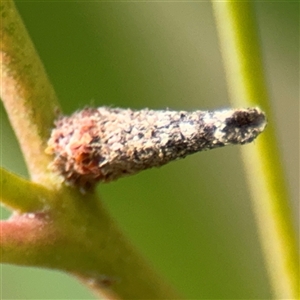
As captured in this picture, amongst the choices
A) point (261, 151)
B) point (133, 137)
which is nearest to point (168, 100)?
point (261, 151)

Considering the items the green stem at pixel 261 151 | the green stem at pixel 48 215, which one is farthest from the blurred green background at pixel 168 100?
the green stem at pixel 48 215

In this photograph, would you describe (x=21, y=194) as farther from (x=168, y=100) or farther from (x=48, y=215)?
(x=168, y=100)

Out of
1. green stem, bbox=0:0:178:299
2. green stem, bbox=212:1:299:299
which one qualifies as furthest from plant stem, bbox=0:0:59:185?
green stem, bbox=212:1:299:299

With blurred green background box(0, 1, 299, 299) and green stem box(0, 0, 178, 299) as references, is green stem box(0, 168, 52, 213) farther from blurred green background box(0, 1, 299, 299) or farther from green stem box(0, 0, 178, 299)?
blurred green background box(0, 1, 299, 299)

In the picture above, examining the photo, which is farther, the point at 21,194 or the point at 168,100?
the point at 168,100

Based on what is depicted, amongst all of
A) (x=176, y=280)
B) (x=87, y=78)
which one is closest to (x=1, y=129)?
(x=87, y=78)

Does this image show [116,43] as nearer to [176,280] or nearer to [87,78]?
[87,78]

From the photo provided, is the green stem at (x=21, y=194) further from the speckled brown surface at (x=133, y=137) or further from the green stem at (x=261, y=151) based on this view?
the green stem at (x=261, y=151)
